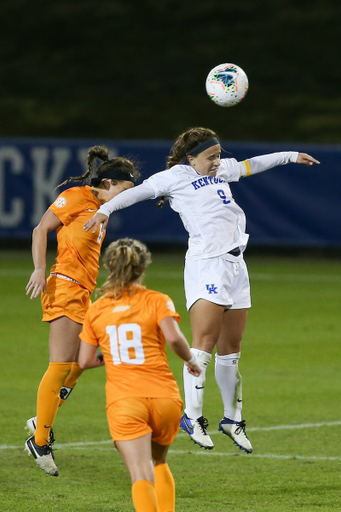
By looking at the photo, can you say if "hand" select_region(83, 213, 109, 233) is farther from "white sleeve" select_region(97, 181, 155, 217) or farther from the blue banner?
the blue banner

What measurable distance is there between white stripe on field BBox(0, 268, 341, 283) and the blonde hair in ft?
42.0

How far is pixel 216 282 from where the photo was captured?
630cm

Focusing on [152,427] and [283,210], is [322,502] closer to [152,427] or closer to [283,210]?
[152,427]

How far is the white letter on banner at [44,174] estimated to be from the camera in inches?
780

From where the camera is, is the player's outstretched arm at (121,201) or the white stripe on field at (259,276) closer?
the player's outstretched arm at (121,201)

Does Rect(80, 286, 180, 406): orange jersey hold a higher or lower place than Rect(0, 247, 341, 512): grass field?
higher

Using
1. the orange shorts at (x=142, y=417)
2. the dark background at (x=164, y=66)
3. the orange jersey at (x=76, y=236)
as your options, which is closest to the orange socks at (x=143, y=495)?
the orange shorts at (x=142, y=417)

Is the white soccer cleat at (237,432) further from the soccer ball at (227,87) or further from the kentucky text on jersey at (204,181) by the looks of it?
the soccer ball at (227,87)

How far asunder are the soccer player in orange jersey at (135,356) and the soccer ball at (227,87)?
2.38 m

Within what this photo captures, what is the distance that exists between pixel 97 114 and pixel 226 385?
21.5 metres

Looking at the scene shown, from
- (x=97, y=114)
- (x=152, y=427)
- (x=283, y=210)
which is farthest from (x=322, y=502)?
(x=97, y=114)

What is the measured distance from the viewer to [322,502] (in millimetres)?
6297

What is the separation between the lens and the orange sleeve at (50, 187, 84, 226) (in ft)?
21.5

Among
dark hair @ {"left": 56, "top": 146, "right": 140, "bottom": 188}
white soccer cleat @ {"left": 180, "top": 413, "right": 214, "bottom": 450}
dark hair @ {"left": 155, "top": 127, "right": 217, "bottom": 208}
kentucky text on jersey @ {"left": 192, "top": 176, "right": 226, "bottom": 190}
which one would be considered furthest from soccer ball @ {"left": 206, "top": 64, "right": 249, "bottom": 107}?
white soccer cleat @ {"left": 180, "top": 413, "right": 214, "bottom": 450}
